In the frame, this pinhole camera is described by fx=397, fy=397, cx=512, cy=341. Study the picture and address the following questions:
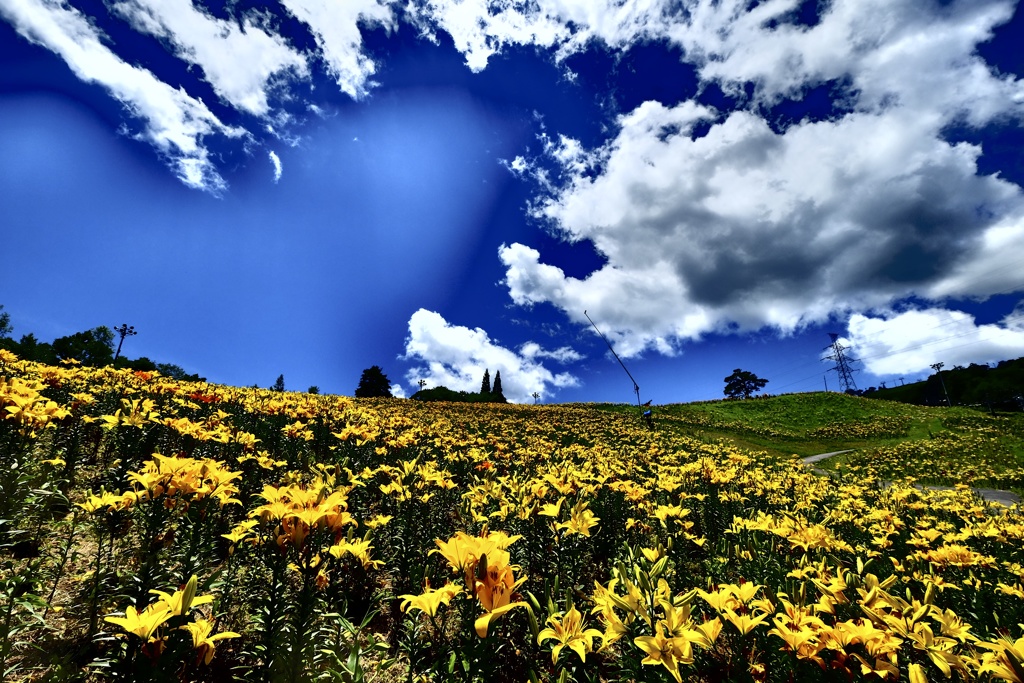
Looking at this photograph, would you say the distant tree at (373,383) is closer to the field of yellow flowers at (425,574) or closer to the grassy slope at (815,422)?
the grassy slope at (815,422)

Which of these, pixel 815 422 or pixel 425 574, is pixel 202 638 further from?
pixel 815 422

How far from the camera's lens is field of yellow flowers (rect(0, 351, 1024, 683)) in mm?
1762

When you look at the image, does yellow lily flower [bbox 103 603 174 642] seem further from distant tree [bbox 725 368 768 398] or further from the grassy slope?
distant tree [bbox 725 368 768 398]

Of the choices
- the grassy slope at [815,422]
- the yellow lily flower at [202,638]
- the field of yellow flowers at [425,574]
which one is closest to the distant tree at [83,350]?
the field of yellow flowers at [425,574]

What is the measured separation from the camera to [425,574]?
2.57 m

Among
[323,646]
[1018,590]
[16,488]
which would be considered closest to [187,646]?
[323,646]

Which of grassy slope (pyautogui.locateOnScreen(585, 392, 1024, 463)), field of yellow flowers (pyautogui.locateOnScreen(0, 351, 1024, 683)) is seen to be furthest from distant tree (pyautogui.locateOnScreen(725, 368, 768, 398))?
field of yellow flowers (pyautogui.locateOnScreen(0, 351, 1024, 683))

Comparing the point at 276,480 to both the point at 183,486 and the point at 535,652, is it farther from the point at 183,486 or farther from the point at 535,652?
the point at 535,652

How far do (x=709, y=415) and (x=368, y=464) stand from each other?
101 feet

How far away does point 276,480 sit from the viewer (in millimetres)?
5402

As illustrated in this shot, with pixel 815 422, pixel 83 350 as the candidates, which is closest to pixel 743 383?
pixel 815 422

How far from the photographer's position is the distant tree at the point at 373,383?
1777 inches

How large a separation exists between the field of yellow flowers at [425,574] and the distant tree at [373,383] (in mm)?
38829

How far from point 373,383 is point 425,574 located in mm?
45465
